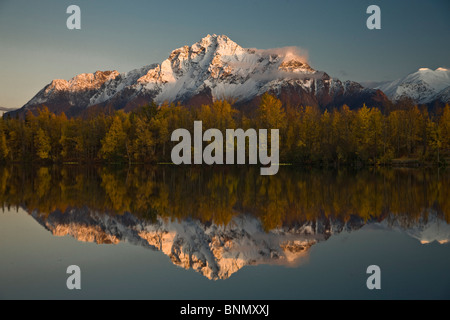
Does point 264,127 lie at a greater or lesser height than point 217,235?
greater

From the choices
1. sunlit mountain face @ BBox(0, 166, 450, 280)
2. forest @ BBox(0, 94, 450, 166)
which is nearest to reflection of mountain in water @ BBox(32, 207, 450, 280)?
sunlit mountain face @ BBox(0, 166, 450, 280)

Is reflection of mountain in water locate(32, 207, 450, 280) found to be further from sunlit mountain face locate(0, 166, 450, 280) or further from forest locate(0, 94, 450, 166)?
forest locate(0, 94, 450, 166)

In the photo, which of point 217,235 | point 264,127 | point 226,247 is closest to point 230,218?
point 217,235

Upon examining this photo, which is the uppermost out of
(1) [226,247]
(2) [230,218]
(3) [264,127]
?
(3) [264,127]

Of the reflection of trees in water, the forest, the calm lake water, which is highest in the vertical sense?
the forest

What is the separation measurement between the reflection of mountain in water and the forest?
58.7 meters

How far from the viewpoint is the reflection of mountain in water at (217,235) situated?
44.0 ft

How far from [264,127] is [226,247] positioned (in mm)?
69771

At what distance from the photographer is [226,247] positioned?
14.8 meters

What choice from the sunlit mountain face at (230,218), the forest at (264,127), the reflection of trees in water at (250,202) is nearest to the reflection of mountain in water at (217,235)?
the sunlit mountain face at (230,218)

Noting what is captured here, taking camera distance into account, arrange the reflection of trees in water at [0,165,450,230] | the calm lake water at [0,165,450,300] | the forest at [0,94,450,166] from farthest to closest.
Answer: the forest at [0,94,450,166]
the reflection of trees in water at [0,165,450,230]
the calm lake water at [0,165,450,300]

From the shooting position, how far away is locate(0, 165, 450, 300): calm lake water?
10.8 metres

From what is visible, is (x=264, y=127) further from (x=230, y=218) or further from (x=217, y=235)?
(x=217, y=235)
